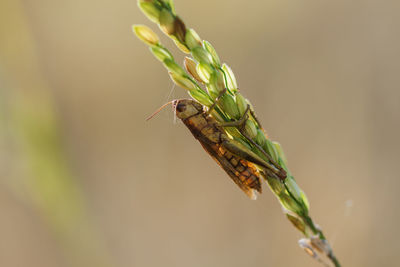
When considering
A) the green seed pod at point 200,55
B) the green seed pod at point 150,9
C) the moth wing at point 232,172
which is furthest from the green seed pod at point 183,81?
the moth wing at point 232,172

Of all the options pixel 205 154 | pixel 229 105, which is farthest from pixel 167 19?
pixel 205 154

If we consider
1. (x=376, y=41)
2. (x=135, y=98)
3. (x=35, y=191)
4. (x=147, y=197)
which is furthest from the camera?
(x=135, y=98)

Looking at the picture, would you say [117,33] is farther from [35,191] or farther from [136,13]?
[35,191]

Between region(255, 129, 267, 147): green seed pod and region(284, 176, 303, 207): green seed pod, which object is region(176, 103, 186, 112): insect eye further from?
region(284, 176, 303, 207): green seed pod

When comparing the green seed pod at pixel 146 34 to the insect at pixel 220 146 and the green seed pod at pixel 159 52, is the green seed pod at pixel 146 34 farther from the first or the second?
the insect at pixel 220 146

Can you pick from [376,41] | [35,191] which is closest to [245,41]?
[376,41]

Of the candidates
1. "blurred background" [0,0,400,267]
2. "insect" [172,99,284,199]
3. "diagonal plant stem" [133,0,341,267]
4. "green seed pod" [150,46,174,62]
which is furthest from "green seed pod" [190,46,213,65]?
"blurred background" [0,0,400,267]

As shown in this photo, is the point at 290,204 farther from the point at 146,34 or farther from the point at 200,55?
the point at 146,34
